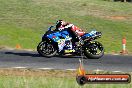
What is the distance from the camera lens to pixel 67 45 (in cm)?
2034

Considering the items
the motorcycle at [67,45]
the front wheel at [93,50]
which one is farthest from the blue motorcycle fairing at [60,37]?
the front wheel at [93,50]

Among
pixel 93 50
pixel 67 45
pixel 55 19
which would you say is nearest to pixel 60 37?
pixel 67 45

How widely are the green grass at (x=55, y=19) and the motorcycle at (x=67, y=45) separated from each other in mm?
6830

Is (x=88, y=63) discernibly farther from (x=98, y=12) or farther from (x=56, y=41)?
(x=98, y=12)

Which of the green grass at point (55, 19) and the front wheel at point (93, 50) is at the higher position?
the front wheel at point (93, 50)

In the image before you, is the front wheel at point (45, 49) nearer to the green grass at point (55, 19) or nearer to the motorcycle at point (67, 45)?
the motorcycle at point (67, 45)

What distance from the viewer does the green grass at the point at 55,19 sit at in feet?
99.1

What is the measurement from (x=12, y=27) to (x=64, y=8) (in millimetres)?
12848

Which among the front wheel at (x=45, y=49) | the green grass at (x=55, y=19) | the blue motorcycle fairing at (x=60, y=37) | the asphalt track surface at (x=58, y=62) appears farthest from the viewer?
the green grass at (x=55, y=19)

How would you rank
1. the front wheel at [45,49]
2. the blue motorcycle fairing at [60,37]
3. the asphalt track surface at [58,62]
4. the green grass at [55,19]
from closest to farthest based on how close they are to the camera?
the asphalt track surface at [58,62] → the front wheel at [45,49] → the blue motorcycle fairing at [60,37] → the green grass at [55,19]

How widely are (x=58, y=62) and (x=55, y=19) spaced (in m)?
21.3

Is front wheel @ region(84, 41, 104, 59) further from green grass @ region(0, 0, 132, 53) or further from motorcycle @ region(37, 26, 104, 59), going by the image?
green grass @ region(0, 0, 132, 53)

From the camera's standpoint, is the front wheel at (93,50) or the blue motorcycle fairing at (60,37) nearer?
the front wheel at (93,50)

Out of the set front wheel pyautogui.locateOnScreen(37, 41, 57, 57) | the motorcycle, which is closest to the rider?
the motorcycle
